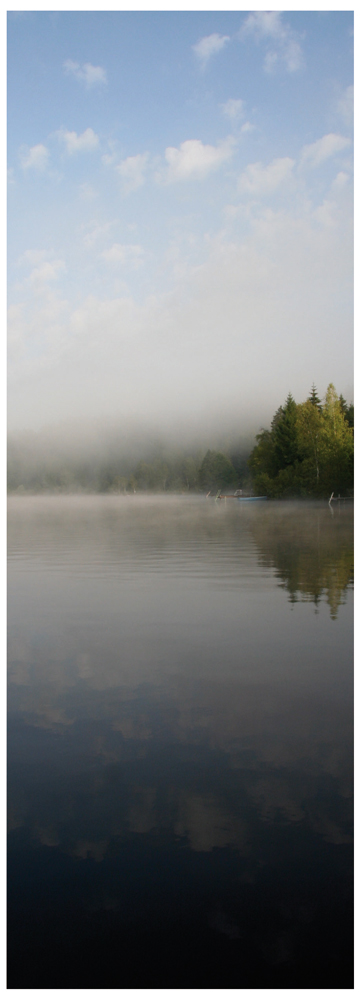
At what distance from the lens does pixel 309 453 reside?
107m

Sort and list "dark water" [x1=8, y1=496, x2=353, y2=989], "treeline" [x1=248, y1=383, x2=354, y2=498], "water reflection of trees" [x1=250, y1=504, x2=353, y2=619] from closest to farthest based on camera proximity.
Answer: "dark water" [x1=8, y1=496, x2=353, y2=989], "water reflection of trees" [x1=250, y1=504, x2=353, y2=619], "treeline" [x1=248, y1=383, x2=354, y2=498]

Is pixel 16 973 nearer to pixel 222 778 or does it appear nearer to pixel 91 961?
pixel 91 961

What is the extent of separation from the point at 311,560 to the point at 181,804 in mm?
18705

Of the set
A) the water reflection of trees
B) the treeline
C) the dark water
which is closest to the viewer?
the dark water

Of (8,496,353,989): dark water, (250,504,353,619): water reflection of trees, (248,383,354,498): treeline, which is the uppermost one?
(248,383,354,498): treeline

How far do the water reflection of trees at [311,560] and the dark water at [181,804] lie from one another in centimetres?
348

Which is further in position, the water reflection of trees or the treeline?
the treeline

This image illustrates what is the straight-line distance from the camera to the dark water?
4.13 metres

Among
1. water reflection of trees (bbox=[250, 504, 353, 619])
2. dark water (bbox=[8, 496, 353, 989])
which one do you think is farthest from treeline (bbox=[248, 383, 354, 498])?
dark water (bbox=[8, 496, 353, 989])

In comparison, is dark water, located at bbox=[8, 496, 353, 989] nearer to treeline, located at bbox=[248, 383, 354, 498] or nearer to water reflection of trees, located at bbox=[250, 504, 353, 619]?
water reflection of trees, located at bbox=[250, 504, 353, 619]

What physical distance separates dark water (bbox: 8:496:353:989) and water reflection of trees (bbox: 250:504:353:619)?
348 cm

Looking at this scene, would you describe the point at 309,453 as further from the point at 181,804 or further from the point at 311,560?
the point at 181,804

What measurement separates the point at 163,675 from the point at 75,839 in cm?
423
